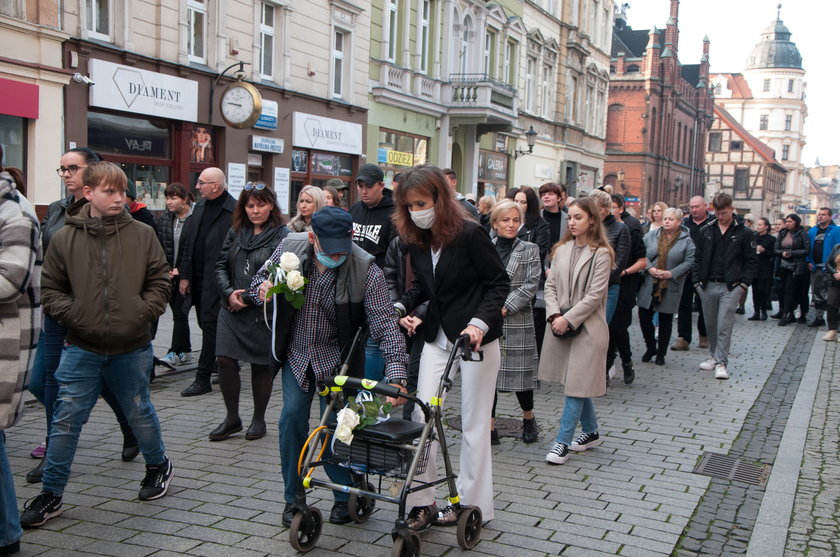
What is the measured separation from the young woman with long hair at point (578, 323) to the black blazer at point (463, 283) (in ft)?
5.68

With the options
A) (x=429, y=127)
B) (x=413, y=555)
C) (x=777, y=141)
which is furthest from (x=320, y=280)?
(x=777, y=141)

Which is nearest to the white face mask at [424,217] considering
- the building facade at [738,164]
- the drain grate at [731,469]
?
the drain grate at [731,469]

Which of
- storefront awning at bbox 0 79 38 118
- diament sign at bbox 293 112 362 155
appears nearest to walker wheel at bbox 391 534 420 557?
storefront awning at bbox 0 79 38 118

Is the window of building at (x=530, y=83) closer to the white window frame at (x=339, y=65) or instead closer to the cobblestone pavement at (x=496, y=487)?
the white window frame at (x=339, y=65)

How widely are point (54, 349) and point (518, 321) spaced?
3.33 m

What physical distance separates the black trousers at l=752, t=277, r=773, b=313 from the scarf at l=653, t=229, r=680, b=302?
259 inches

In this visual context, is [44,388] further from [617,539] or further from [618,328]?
[618,328]

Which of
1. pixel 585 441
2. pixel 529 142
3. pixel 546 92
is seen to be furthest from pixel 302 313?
pixel 546 92

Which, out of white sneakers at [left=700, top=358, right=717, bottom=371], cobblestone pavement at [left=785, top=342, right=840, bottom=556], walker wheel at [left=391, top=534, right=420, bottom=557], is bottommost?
cobblestone pavement at [left=785, top=342, right=840, bottom=556]

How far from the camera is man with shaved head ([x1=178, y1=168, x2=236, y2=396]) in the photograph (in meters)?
8.06

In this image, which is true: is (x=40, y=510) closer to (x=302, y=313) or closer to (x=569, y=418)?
(x=302, y=313)

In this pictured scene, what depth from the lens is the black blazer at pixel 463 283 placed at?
4.75 meters

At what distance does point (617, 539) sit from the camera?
16.1ft

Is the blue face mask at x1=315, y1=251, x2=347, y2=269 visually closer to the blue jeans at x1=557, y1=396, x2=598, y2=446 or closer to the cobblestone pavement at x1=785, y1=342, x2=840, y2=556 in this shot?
the blue jeans at x1=557, y1=396, x2=598, y2=446
